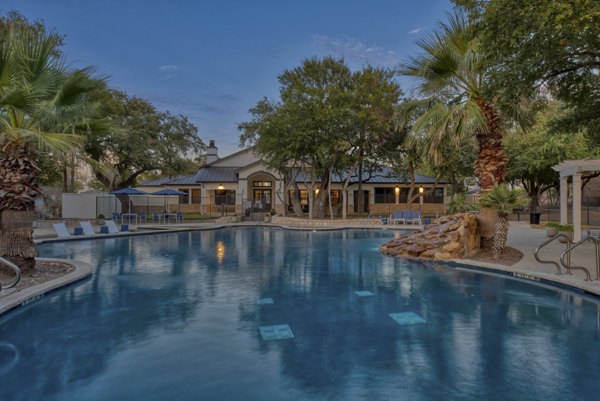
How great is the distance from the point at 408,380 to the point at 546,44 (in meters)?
7.32

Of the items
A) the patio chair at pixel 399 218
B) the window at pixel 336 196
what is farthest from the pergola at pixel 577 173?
the window at pixel 336 196

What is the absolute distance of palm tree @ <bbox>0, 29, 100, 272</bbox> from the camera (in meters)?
6.67

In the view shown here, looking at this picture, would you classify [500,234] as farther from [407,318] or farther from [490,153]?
[407,318]

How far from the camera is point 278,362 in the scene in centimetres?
418

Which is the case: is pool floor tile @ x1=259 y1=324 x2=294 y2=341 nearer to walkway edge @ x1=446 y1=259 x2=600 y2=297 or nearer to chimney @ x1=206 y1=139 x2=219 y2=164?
walkway edge @ x1=446 y1=259 x2=600 y2=297

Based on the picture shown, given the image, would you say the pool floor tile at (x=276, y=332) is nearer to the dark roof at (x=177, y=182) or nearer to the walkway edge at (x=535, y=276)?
the walkway edge at (x=535, y=276)

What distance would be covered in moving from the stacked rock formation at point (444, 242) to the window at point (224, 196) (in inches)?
879

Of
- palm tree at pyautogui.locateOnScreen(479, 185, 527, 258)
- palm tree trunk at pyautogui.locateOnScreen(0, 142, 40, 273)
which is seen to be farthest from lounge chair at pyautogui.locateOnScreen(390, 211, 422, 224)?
palm tree trunk at pyautogui.locateOnScreen(0, 142, 40, 273)

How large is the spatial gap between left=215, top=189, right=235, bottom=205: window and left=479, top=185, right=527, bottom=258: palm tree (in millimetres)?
25486

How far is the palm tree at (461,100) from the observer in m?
9.73

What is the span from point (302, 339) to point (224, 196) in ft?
96.4

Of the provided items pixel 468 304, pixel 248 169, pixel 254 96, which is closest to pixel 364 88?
pixel 254 96

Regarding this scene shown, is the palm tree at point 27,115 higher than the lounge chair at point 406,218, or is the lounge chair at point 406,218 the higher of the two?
the palm tree at point 27,115

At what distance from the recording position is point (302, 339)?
487 cm
